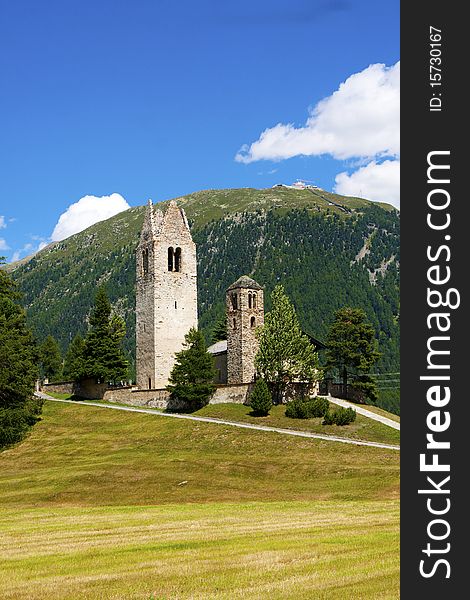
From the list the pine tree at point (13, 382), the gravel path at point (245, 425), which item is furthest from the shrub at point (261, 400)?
the pine tree at point (13, 382)

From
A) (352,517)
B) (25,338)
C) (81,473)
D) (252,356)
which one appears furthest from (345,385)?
(352,517)

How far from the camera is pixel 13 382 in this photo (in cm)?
5559

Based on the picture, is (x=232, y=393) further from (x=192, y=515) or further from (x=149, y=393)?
(x=192, y=515)

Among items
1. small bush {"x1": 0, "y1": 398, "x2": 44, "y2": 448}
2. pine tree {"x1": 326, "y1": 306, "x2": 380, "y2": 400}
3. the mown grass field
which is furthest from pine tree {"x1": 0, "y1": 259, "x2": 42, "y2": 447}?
pine tree {"x1": 326, "y1": 306, "x2": 380, "y2": 400}

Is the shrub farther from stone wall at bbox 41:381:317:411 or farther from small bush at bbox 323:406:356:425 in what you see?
small bush at bbox 323:406:356:425

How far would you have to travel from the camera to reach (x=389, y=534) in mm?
18750

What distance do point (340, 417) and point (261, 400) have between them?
23.8 ft

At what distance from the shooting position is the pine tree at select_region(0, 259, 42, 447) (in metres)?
54.0

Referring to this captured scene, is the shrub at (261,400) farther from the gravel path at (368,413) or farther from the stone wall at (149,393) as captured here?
the gravel path at (368,413)

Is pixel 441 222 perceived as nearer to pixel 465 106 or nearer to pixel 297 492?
pixel 465 106

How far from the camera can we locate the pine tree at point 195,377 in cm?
6412

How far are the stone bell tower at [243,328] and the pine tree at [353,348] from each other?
7.11 m

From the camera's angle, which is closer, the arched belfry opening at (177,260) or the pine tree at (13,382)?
the pine tree at (13,382)

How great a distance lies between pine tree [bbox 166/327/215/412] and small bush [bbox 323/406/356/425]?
45.4ft
